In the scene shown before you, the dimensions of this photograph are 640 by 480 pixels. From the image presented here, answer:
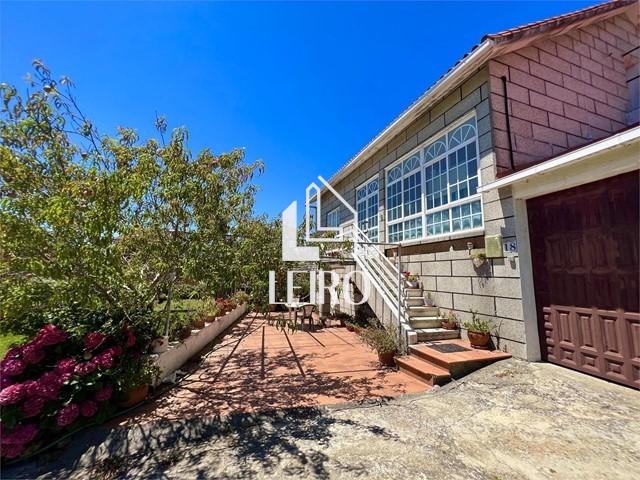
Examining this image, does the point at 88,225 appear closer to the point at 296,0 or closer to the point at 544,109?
the point at 296,0

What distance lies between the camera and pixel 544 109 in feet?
20.9

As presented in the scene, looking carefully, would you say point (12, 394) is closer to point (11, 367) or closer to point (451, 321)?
point (11, 367)

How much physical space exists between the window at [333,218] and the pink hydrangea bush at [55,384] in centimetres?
1141

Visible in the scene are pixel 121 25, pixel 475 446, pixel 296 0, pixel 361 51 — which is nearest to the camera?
pixel 475 446

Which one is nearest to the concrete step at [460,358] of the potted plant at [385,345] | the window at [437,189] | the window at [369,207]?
the potted plant at [385,345]

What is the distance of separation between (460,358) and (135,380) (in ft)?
17.2

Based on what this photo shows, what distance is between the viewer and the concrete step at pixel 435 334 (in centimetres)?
635

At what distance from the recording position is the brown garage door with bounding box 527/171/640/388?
13.3 ft

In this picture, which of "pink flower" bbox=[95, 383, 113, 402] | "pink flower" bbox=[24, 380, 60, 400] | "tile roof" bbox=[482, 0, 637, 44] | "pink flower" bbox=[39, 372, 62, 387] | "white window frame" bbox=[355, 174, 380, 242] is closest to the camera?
"pink flower" bbox=[24, 380, 60, 400]

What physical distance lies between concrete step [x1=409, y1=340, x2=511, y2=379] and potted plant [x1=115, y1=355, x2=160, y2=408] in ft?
Answer: 15.6

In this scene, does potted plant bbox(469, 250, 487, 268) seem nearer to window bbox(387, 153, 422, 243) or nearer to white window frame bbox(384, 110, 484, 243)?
white window frame bbox(384, 110, 484, 243)

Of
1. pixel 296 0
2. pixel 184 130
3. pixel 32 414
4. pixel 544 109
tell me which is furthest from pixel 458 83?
pixel 32 414


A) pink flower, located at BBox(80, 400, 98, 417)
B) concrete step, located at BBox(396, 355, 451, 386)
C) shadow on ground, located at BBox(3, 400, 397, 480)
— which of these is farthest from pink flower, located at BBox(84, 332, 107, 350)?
concrete step, located at BBox(396, 355, 451, 386)

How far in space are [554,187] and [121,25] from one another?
7867 millimetres
